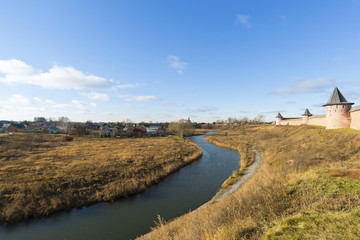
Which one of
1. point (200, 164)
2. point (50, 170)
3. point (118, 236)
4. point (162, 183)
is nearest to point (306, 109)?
Answer: point (200, 164)

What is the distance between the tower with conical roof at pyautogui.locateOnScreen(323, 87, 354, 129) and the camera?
83.1ft

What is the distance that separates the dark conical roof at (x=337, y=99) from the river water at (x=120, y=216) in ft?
78.1

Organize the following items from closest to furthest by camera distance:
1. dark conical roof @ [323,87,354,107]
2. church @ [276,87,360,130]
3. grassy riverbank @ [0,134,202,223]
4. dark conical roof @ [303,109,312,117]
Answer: grassy riverbank @ [0,134,202,223]
church @ [276,87,360,130]
dark conical roof @ [323,87,354,107]
dark conical roof @ [303,109,312,117]

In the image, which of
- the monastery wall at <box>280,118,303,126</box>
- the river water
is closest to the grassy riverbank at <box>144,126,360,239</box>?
the river water

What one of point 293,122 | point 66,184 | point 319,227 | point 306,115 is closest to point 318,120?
point 306,115

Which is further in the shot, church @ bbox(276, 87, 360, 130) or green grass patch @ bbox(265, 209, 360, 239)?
church @ bbox(276, 87, 360, 130)

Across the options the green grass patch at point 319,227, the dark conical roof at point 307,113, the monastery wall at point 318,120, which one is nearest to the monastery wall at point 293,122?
the dark conical roof at point 307,113

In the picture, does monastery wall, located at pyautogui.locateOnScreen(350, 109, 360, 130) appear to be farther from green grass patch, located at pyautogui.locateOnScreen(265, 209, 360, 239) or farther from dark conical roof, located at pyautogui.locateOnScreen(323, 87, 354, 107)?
green grass patch, located at pyautogui.locateOnScreen(265, 209, 360, 239)

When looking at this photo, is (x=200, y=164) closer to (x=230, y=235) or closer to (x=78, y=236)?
(x=78, y=236)

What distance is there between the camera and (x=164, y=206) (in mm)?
13578

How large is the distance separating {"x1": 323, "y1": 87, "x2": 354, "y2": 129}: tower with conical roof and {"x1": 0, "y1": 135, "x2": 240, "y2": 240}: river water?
23387mm

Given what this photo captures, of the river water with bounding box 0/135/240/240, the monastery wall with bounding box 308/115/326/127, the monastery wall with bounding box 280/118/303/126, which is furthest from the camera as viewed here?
the monastery wall with bounding box 280/118/303/126

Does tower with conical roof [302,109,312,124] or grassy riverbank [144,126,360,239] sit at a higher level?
tower with conical roof [302,109,312,124]

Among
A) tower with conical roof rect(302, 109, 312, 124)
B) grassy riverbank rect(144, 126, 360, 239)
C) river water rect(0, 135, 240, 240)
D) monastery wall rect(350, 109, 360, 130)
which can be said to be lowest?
river water rect(0, 135, 240, 240)
